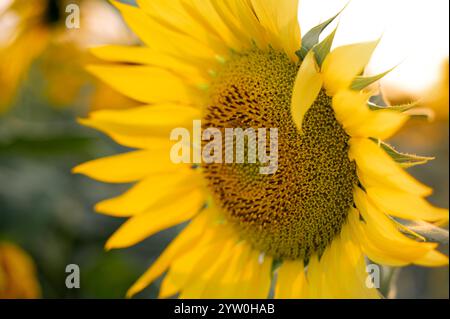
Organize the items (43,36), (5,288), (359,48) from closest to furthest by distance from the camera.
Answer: (359,48)
(5,288)
(43,36)

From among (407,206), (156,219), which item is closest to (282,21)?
(407,206)

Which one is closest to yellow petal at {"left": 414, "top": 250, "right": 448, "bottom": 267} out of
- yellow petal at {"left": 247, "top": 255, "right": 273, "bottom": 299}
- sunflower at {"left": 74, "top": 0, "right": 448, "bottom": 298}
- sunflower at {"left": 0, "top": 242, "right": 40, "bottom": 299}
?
sunflower at {"left": 74, "top": 0, "right": 448, "bottom": 298}

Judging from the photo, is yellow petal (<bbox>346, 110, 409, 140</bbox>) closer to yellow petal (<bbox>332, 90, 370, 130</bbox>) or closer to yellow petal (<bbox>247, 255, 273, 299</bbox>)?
yellow petal (<bbox>332, 90, 370, 130</bbox>)

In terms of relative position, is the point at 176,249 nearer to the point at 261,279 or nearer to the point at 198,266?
the point at 198,266

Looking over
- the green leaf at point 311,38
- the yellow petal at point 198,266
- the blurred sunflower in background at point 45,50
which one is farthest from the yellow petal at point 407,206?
the blurred sunflower in background at point 45,50

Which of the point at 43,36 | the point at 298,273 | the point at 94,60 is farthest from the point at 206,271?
the point at 43,36
